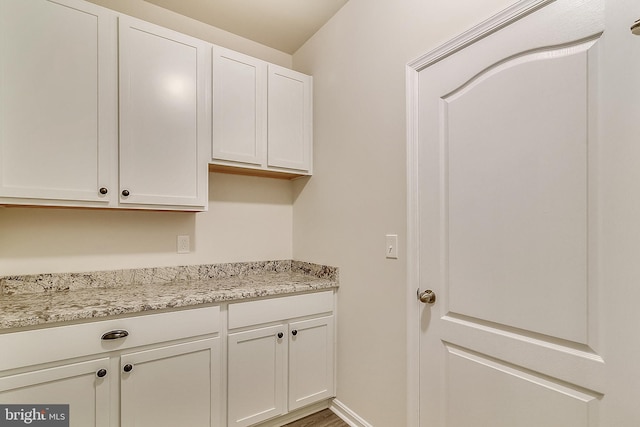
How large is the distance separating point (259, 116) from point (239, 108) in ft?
0.47

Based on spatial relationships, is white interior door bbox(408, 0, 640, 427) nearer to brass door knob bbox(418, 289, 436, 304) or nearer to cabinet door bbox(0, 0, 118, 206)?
brass door knob bbox(418, 289, 436, 304)

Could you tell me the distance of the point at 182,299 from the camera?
59.6 inches

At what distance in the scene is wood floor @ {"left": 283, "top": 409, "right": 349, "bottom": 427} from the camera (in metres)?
1.87

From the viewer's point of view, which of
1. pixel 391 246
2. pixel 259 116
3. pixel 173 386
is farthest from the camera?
pixel 259 116

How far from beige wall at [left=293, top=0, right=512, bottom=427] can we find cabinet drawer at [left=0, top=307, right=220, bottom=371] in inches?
34.3

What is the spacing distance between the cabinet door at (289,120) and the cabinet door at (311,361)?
1.13 metres

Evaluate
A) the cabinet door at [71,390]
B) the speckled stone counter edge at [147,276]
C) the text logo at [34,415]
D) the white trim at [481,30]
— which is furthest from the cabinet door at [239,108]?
the text logo at [34,415]

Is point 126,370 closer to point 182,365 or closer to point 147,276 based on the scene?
point 182,365

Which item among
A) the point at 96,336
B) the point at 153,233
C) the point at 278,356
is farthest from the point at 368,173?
the point at 96,336

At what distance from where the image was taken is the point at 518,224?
108 centimetres

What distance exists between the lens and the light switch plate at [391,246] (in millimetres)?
1582

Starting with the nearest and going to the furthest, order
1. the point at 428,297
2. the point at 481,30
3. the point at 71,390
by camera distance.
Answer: the point at 481,30 → the point at 71,390 → the point at 428,297

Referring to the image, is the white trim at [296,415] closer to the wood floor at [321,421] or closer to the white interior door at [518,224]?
the wood floor at [321,421]

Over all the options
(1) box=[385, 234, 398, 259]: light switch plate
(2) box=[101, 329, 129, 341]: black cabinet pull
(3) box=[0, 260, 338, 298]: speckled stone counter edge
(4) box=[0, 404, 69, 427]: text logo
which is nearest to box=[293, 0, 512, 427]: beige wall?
(1) box=[385, 234, 398, 259]: light switch plate
